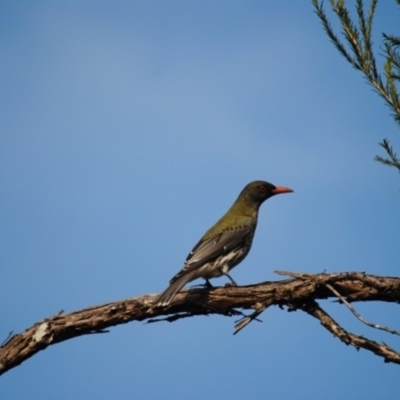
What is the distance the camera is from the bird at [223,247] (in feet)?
24.0

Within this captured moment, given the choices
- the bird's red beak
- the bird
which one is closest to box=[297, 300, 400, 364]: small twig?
the bird

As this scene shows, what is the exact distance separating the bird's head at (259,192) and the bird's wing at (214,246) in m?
1.01

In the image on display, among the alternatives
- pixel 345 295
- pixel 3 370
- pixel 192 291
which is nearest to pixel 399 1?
pixel 345 295

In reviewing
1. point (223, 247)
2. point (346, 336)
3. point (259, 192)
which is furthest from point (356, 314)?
point (259, 192)

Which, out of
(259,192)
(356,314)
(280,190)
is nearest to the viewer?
(356,314)

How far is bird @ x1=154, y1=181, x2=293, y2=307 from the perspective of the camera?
7.30 meters

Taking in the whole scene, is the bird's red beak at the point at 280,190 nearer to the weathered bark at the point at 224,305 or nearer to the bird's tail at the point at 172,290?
the bird's tail at the point at 172,290

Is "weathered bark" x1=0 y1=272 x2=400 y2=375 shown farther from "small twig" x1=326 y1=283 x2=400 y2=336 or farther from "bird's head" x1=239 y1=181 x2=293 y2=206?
"bird's head" x1=239 y1=181 x2=293 y2=206

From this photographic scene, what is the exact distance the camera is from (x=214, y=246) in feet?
25.7

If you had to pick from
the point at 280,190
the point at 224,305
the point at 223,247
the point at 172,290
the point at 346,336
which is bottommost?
the point at 346,336

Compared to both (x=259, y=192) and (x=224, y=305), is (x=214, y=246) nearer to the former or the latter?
(x=224, y=305)

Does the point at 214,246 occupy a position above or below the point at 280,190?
below

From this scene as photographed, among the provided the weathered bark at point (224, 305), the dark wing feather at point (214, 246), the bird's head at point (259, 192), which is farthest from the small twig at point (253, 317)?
the bird's head at point (259, 192)

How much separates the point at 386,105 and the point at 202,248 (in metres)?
3.49
